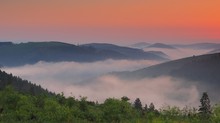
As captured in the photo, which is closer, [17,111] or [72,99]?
[17,111]

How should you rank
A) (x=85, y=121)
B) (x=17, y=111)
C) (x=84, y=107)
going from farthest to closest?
(x=84, y=107) → (x=17, y=111) → (x=85, y=121)

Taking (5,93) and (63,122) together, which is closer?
(63,122)

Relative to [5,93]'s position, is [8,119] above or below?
below

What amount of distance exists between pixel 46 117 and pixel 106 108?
38.1ft

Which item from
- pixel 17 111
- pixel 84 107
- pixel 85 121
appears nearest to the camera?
pixel 85 121

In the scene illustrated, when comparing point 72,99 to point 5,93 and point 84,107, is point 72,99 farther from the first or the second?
point 5,93

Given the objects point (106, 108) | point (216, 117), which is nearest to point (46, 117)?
point (106, 108)

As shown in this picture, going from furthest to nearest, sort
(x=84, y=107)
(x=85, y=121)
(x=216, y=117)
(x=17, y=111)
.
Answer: (x=84, y=107) < (x=17, y=111) < (x=85, y=121) < (x=216, y=117)

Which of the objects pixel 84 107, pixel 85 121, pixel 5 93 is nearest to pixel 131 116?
pixel 85 121

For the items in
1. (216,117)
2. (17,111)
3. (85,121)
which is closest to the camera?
(216,117)

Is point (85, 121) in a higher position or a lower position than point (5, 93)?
lower

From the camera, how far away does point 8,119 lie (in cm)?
6962

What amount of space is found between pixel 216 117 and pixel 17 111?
123 ft

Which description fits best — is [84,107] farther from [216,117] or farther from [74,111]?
[216,117]
